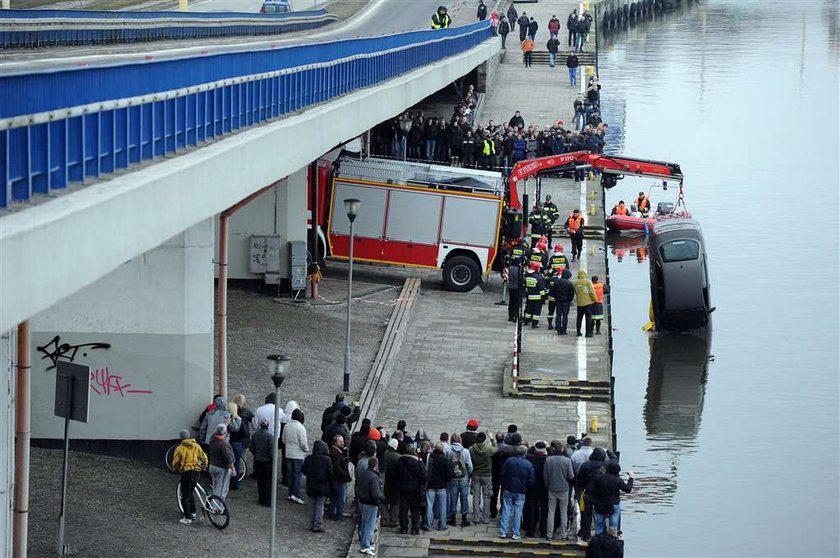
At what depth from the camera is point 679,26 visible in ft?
368

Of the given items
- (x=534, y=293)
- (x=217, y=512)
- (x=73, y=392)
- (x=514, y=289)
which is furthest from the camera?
(x=514, y=289)

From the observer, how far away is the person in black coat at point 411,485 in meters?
19.8

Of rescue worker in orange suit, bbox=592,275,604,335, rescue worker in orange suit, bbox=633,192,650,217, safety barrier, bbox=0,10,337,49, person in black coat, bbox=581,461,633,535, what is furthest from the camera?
rescue worker in orange suit, bbox=633,192,650,217

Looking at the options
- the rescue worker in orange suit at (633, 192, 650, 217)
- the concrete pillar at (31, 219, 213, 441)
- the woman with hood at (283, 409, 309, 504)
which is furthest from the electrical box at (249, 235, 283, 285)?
the rescue worker in orange suit at (633, 192, 650, 217)

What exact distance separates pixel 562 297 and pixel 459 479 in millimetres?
10286

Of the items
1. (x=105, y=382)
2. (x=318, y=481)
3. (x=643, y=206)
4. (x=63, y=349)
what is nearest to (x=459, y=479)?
(x=318, y=481)

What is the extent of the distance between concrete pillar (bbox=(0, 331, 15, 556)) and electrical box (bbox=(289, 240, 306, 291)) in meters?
15.0

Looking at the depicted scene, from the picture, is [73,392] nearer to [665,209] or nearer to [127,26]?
[127,26]

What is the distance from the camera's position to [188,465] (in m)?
18.8

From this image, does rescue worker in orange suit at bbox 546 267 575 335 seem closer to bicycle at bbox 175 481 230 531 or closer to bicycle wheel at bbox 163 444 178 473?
bicycle wheel at bbox 163 444 178 473

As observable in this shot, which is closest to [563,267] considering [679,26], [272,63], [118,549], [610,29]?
[272,63]

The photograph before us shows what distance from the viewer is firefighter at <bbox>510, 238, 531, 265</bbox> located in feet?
103

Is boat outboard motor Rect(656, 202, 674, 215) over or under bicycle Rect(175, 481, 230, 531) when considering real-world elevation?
under

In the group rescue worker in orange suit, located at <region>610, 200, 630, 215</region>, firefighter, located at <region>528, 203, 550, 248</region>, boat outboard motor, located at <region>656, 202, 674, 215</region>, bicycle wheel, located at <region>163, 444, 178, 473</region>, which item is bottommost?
rescue worker in orange suit, located at <region>610, 200, 630, 215</region>
